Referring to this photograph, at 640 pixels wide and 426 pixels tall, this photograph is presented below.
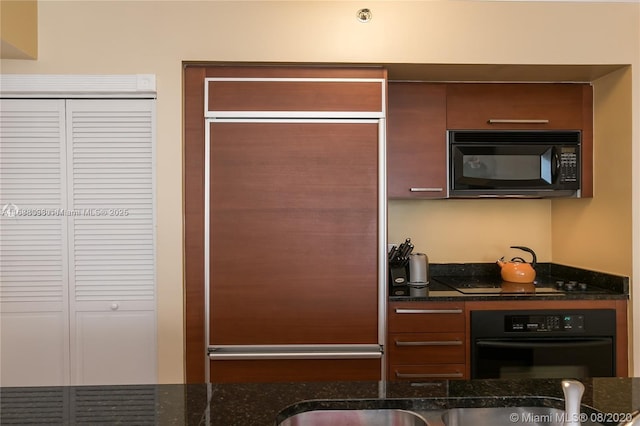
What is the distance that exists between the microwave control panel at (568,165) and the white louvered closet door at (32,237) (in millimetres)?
2681

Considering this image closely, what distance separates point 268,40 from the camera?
8.20 ft

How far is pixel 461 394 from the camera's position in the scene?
1244mm

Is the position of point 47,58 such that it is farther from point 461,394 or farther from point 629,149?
point 629,149

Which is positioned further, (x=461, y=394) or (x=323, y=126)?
(x=323, y=126)

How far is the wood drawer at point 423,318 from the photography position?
2.60m

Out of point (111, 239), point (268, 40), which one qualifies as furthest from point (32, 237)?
point (268, 40)

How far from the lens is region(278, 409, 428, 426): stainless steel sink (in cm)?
120

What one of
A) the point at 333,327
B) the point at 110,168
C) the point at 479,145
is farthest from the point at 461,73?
the point at 110,168

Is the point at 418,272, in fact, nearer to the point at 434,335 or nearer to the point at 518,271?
the point at 434,335

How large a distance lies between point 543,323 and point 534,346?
13 centimetres

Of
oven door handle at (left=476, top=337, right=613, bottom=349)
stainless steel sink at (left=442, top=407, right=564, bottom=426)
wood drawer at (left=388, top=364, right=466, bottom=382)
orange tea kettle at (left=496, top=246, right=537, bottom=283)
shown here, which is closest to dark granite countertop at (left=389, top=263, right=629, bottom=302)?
orange tea kettle at (left=496, top=246, right=537, bottom=283)

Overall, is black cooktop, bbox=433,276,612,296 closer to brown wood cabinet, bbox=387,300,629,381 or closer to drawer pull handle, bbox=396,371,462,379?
brown wood cabinet, bbox=387,300,629,381

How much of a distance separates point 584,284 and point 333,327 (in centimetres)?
149

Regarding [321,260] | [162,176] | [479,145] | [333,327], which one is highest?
[479,145]
